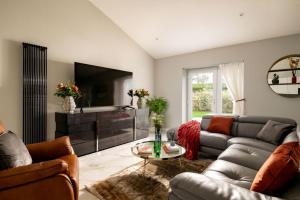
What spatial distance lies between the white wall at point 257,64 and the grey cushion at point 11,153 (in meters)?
4.22

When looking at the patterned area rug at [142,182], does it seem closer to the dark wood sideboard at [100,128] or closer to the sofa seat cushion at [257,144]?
the sofa seat cushion at [257,144]

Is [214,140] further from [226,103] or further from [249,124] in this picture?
[226,103]

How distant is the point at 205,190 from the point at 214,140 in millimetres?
2167

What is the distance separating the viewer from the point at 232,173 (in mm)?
1670

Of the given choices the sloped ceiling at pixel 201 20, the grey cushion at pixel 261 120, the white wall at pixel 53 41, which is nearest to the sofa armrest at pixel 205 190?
the grey cushion at pixel 261 120

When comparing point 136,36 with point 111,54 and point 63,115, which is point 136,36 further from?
point 63,115

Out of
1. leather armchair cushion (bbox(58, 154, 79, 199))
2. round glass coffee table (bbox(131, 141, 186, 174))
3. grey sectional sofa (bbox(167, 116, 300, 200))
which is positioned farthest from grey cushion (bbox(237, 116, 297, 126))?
leather armchair cushion (bbox(58, 154, 79, 199))

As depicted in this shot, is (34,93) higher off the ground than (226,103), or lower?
higher

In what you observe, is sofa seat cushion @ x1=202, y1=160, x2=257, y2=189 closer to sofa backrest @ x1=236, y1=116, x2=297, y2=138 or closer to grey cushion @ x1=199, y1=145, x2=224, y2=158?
grey cushion @ x1=199, y1=145, x2=224, y2=158

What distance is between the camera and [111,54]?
4.48 m

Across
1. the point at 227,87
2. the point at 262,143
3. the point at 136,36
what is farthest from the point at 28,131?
the point at 227,87

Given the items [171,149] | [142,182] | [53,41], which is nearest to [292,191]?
[171,149]

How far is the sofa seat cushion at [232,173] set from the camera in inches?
60.0

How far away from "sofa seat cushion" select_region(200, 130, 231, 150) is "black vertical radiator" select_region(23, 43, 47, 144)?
2859 mm
